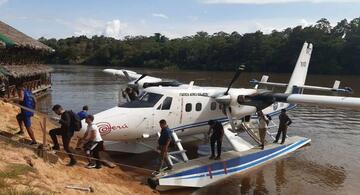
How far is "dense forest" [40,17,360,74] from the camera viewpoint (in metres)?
89.8

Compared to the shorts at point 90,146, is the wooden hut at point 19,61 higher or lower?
higher

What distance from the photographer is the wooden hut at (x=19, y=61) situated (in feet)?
88.9

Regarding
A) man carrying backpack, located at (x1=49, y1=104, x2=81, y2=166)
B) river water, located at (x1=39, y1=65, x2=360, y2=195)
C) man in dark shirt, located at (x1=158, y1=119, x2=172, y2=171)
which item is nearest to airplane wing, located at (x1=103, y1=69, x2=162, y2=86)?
river water, located at (x1=39, y1=65, x2=360, y2=195)

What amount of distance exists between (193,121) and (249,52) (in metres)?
87.2

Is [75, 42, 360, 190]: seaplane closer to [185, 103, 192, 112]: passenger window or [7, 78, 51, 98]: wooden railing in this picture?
[185, 103, 192, 112]: passenger window

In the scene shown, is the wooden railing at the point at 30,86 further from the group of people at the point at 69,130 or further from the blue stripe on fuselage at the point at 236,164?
the blue stripe on fuselage at the point at 236,164

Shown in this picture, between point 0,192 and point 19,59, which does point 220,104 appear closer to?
point 0,192

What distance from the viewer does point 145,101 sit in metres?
15.1

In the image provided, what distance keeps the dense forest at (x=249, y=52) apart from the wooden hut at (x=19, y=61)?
210 ft

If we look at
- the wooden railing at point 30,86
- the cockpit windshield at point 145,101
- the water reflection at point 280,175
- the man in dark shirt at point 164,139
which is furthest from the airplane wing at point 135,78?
the wooden railing at point 30,86

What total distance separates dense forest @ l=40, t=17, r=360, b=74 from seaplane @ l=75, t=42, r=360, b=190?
76745 millimetres

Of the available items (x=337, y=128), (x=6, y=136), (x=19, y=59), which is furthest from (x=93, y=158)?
(x=19, y=59)

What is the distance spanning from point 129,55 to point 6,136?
11349 centimetres

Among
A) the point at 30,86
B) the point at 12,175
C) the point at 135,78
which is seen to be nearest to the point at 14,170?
the point at 12,175
